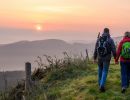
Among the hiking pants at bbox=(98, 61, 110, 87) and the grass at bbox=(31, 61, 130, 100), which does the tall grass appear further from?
the hiking pants at bbox=(98, 61, 110, 87)

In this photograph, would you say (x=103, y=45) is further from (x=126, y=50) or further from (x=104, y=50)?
(x=126, y=50)

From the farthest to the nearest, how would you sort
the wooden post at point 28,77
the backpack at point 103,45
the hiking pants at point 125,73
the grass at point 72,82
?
the wooden post at point 28,77, the grass at point 72,82, the hiking pants at point 125,73, the backpack at point 103,45

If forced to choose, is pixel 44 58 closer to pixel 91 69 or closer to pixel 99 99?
A: pixel 91 69

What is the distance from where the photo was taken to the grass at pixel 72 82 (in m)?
25.5

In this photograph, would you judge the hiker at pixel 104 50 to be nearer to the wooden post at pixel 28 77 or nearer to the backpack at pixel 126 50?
the backpack at pixel 126 50

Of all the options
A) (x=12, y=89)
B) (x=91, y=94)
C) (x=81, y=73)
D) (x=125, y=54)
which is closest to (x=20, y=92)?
(x=12, y=89)

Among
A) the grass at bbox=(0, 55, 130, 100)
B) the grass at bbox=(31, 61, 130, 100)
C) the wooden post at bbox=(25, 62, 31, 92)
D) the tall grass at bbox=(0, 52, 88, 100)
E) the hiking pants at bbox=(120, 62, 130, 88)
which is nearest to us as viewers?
the hiking pants at bbox=(120, 62, 130, 88)

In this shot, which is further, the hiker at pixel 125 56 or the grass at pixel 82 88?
the grass at pixel 82 88

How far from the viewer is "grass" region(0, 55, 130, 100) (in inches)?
1002

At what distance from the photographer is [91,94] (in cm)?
2539

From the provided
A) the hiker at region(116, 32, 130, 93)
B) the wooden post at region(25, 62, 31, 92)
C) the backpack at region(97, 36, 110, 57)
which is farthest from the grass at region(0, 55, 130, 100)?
the backpack at region(97, 36, 110, 57)

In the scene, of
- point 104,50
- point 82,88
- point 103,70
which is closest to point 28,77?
point 82,88

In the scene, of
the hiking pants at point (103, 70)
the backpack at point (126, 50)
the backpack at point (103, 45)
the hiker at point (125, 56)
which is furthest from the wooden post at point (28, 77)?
the backpack at point (126, 50)

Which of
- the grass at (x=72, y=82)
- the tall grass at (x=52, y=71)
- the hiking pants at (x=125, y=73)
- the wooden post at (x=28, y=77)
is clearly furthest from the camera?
the tall grass at (x=52, y=71)
